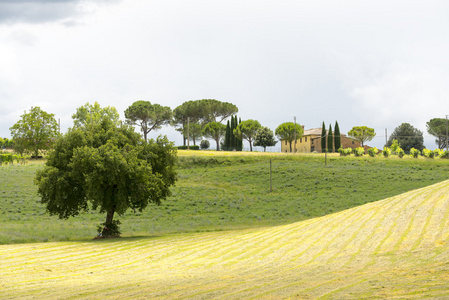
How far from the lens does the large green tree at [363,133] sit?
129875mm

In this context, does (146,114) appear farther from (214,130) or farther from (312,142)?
(312,142)

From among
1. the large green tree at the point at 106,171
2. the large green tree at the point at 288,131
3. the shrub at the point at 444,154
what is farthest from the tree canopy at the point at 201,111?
the large green tree at the point at 106,171

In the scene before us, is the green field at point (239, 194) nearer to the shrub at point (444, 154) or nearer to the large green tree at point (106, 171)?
the shrub at point (444, 154)

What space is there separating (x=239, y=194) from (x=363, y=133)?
79695 mm

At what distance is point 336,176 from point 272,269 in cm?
5610

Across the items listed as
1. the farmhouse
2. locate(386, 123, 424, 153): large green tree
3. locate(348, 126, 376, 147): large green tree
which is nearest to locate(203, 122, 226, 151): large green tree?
the farmhouse

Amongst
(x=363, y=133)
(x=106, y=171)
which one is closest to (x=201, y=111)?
(x=363, y=133)

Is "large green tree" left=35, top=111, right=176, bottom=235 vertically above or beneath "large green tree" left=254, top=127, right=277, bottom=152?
beneath

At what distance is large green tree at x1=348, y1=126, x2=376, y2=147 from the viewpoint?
130 meters

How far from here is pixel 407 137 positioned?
133 m

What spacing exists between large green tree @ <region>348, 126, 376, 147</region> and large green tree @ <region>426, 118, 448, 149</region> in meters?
23.8

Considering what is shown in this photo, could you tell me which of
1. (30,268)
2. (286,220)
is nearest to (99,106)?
(286,220)

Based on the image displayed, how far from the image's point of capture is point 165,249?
2467 centimetres

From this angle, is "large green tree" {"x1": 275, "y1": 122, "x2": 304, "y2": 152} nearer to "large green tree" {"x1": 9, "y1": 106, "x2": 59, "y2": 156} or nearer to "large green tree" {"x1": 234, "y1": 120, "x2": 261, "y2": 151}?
"large green tree" {"x1": 234, "y1": 120, "x2": 261, "y2": 151}
